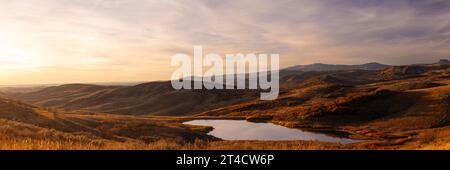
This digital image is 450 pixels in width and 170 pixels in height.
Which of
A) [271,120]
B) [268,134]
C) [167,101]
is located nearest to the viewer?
[268,134]

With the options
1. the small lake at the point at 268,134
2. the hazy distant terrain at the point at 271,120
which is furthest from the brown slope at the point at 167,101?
the small lake at the point at 268,134

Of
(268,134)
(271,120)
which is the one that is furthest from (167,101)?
(268,134)

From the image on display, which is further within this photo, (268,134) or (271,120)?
(271,120)

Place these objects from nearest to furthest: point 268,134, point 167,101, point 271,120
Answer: point 268,134 < point 271,120 < point 167,101

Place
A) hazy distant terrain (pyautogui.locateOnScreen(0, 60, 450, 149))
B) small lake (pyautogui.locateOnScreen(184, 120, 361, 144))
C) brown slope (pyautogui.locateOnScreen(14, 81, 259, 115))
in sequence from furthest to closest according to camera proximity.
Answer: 1. brown slope (pyautogui.locateOnScreen(14, 81, 259, 115))
2. small lake (pyautogui.locateOnScreen(184, 120, 361, 144))
3. hazy distant terrain (pyautogui.locateOnScreen(0, 60, 450, 149))

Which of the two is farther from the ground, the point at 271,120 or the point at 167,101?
the point at 167,101

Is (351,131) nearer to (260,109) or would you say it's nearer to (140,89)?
(260,109)

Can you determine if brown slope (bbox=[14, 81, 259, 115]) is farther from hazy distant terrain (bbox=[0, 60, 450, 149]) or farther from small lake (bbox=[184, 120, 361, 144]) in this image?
small lake (bbox=[184, 120, 361, 144])

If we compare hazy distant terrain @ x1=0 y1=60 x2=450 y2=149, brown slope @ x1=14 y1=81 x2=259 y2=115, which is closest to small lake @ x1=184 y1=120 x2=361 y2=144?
hazy distant terrain @ x1=0 y1=60 x2=450 y2=149

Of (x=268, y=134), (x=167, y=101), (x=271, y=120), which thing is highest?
(x=167, y=101)

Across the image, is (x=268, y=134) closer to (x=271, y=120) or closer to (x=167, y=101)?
(x=271, y=120)

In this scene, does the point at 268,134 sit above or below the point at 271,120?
above
